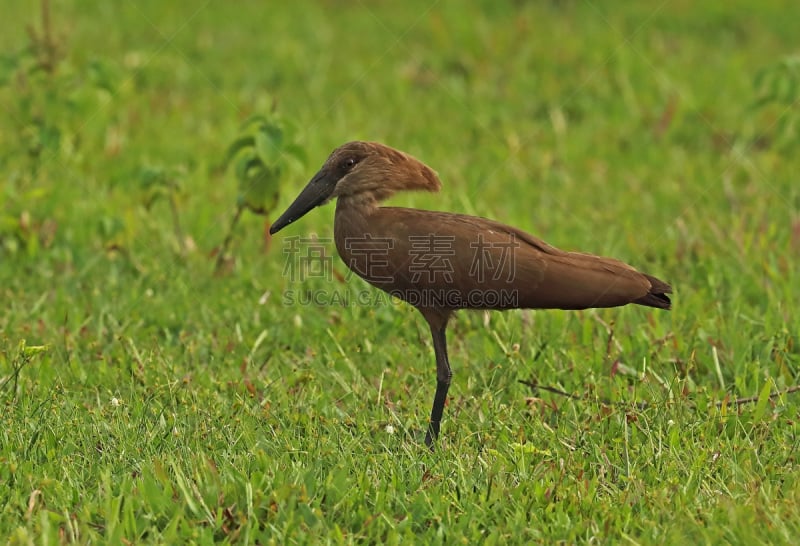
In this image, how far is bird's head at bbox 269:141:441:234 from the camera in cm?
464

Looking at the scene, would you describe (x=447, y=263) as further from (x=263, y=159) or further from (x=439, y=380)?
(x=263, y=159)

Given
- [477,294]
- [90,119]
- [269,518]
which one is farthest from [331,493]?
[90,119]

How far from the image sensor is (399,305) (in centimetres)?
561

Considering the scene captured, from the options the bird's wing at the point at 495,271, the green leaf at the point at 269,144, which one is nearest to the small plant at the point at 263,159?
the green leaf at the point at 269,144

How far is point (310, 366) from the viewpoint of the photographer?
513 cm

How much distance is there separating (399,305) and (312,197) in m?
1.06

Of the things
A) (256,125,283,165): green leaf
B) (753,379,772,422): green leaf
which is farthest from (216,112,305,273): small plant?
(753,379,772,422): green leaf

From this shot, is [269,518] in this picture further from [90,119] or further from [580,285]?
[90,119]

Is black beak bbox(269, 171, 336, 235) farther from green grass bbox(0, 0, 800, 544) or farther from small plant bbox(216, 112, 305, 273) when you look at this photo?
small plant bbox(216, 112, 305, 273)

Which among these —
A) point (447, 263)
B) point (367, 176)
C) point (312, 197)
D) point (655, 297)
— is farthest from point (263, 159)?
point (655, 297)

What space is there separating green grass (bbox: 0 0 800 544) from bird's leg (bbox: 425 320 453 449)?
87 millimetres

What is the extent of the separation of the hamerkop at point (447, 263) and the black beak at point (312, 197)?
2.8 inches

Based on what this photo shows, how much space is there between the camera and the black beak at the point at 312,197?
4.71 metres

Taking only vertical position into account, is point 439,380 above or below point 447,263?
below
